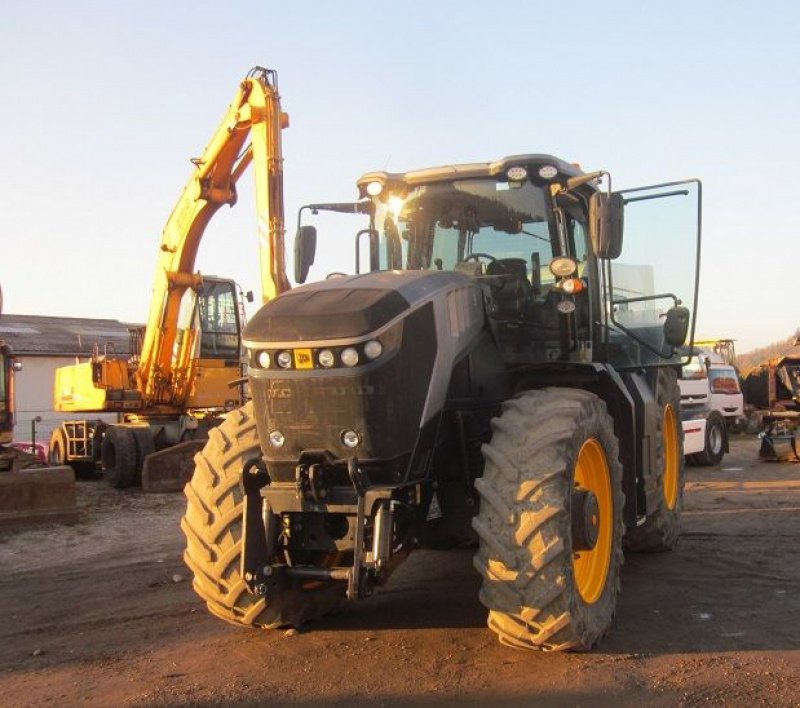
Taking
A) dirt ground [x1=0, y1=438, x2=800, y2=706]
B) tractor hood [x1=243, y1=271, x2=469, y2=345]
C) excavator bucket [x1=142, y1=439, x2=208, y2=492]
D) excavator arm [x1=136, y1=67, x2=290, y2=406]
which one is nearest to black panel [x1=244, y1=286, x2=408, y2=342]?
tractor hood [x1=243, y1=271, x2=469, y2=345]

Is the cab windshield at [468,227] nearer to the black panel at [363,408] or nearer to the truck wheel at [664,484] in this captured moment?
the black panel at [363,408]

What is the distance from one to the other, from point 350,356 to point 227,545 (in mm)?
1343

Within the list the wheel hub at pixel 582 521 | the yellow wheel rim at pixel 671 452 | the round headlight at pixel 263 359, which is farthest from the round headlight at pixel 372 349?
the yellow wheel rim at pixel 671 452

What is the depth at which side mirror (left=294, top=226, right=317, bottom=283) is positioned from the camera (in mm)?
6570

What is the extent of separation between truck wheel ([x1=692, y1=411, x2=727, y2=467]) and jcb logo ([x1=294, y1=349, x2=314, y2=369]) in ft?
41.2

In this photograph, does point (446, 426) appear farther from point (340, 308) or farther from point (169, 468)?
point (169, 468)

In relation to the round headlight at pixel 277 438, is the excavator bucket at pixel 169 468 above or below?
below

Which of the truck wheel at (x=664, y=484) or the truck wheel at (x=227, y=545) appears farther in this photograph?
the truck wheel at (x=664, y=484)

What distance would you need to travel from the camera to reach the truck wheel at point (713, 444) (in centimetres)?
1578

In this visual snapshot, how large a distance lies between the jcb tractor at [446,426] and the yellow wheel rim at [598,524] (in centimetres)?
1

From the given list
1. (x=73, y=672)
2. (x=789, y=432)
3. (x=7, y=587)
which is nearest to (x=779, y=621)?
(x=73, y=672)

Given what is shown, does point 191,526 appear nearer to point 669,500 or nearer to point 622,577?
point 622,577

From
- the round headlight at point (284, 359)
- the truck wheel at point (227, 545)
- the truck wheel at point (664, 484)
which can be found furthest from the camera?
the truck wheel at point (664, 484)

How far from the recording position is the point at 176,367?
50.6 feet
